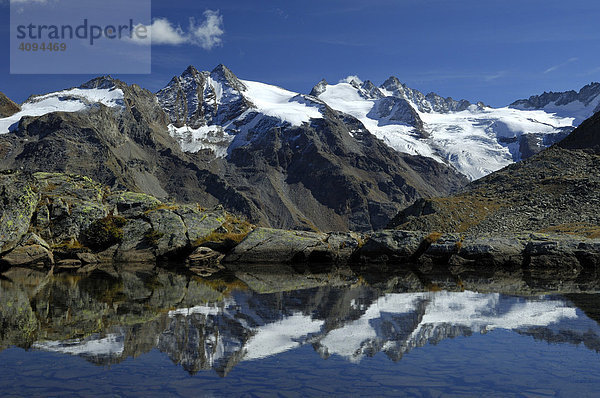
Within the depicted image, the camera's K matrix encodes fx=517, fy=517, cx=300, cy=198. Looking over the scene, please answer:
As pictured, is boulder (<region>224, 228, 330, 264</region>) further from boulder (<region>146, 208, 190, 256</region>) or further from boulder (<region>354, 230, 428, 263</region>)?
boulder (<region>146, 208, 190, 256</region>)

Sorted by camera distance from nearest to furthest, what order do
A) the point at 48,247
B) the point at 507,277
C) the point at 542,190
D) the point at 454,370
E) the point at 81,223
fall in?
1. the point at 454,370
2. the point at 507,277
3. the point at 48,247
4. the point at 81,223
5. the point at 542,190

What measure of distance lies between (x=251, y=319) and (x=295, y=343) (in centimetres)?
455

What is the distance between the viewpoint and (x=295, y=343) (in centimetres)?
1877

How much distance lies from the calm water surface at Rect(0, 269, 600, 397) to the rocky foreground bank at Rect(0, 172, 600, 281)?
18446 millimetres

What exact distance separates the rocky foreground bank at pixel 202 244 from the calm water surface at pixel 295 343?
18.4 meters

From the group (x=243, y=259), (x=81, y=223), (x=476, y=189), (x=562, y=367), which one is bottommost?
(x=562, y=367)

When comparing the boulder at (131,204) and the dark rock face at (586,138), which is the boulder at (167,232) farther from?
the dark rock face at (586,138)

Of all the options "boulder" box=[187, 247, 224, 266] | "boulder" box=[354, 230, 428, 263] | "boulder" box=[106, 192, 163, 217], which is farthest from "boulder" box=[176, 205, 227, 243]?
"boulder" box=[354, 230, 428, 263]

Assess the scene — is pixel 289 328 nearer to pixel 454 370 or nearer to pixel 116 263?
pixel 454 370

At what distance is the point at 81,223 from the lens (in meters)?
51.8

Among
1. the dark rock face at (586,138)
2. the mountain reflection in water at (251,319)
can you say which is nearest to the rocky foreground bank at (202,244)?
the mountain reflection in water at (251,319)

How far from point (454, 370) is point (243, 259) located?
36672 millimetres

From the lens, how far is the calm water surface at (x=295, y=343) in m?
14.3

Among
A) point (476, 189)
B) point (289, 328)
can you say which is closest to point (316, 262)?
point (289, 328)
